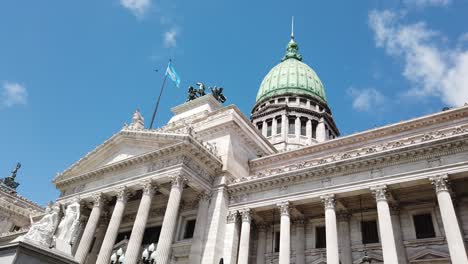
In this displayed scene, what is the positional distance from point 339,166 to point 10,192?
4265 centimetres

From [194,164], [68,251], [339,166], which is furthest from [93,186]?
[339,166]

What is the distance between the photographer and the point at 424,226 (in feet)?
66.5

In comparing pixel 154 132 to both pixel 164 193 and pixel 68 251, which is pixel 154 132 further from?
pixel 68 251

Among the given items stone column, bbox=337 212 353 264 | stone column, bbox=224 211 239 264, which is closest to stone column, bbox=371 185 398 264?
stone column, bbox=337 212 353 264

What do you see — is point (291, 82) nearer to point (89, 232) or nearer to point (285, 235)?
point (285, 235)

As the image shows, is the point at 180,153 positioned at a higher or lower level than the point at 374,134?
lower

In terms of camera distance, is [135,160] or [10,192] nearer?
[135,160]

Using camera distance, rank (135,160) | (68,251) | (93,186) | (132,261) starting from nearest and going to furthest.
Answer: (68,251) < (132,261) < (135,160) < (93,186)

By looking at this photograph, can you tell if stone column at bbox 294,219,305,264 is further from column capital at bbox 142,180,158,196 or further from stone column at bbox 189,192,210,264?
column capital at bbox 142,180,158,196

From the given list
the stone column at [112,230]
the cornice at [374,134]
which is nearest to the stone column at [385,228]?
the cornice at [374,134]

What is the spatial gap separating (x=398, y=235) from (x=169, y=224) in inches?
526

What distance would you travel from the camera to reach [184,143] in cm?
2378

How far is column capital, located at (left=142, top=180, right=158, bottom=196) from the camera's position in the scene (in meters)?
24.2

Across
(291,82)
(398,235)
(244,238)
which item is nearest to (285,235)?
(244,238)
